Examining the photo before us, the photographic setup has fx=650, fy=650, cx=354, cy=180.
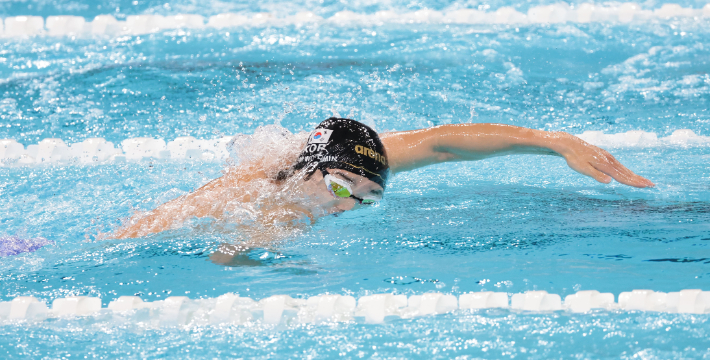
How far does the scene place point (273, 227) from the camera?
2.31 m

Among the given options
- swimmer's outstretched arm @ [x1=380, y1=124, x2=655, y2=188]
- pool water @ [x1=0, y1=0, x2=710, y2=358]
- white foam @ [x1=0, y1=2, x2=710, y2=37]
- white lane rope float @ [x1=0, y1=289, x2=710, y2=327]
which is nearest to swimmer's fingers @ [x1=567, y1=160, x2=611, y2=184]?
swimmer's outstretched arm @ [x1=380, y1=124, x2=655, y2=188]

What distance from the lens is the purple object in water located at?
2.39m

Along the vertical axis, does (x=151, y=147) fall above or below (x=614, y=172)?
below

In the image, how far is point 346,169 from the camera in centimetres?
216

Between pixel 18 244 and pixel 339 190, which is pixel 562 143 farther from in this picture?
pixel 18 244

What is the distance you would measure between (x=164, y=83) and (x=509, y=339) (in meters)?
3.79

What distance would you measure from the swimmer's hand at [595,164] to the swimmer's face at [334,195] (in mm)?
664

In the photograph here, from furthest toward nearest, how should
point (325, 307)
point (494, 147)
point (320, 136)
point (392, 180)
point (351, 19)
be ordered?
1. point (351, 19)
2. point (392, 180)
3. point (494, 147)
4. point (320, 136)
5. point (325, 307)

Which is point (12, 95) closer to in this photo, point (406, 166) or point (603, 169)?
point (406, 166)

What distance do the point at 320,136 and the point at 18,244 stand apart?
1.22 metres

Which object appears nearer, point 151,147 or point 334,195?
point 334,195

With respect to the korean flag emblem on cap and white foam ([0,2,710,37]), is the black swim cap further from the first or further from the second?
white foam ([0,2,710,37])

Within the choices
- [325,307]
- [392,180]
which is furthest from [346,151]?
[392,180]

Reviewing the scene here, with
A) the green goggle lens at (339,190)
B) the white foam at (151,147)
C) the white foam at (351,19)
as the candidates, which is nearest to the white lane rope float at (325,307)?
the green goggle lens at (339,190)
